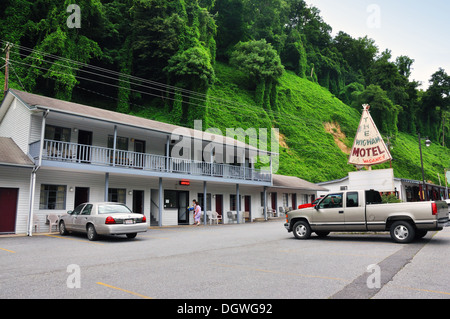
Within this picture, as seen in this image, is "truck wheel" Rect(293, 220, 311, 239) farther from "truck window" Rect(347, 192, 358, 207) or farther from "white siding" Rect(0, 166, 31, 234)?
"white siding" Rect(0, 166, 31, 234)

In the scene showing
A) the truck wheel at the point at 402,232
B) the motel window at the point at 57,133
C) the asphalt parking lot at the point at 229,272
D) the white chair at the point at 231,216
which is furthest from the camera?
the white chair at the point at 231,216

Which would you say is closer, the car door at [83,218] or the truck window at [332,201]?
the truck window at [332,201]

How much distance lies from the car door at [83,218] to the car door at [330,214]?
8.79 meters

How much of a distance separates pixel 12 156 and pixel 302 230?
13650mm

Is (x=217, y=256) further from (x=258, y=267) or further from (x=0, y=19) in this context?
(x=0, y=19)

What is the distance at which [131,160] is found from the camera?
20.0 m

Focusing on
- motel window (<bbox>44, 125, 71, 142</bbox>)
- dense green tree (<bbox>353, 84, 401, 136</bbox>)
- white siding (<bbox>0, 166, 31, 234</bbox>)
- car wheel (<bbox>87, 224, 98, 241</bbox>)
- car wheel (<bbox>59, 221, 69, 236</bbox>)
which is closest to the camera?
car wheel (<bbox>87, 224, 98, 241</bbox>)

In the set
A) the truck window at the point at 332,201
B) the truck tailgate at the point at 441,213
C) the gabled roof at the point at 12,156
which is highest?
the gabled roof at the point at 12,156

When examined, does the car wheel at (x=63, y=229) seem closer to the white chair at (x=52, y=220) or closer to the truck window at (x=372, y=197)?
the white chair at (x=52, y=220)

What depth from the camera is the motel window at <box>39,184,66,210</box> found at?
1666 cm

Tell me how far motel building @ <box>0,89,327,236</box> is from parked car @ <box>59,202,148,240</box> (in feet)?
11.0

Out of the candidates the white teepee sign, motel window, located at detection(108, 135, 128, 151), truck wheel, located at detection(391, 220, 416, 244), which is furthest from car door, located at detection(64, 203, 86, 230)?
the white teepee sign

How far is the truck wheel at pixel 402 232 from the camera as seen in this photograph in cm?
1055

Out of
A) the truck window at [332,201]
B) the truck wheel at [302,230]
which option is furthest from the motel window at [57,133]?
the truck window at [332,201]
